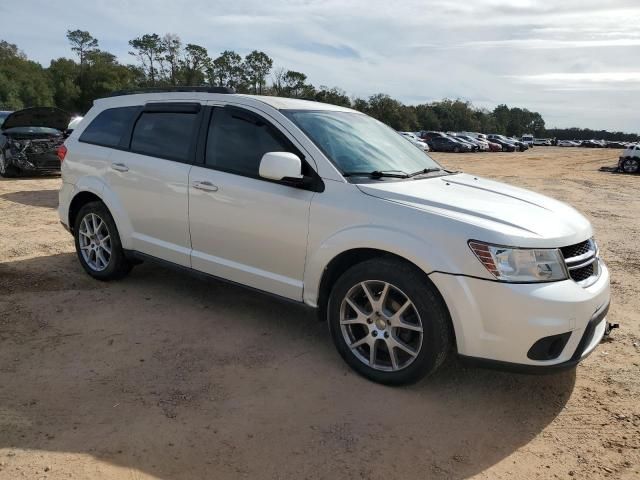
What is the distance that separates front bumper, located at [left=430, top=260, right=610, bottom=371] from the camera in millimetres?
2973

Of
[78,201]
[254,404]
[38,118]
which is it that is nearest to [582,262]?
[254,404]

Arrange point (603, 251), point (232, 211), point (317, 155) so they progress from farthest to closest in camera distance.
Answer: point (603, 251) < point (232, 211) < point (317, 155)

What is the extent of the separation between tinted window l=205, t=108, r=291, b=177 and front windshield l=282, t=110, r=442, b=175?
23 cm

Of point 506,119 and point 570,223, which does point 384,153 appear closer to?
point 570,223

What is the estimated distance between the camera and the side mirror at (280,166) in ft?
11.5

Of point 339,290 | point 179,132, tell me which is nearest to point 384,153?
point 339,290

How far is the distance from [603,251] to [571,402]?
463 cm

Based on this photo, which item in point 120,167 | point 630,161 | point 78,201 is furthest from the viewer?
point 630,161

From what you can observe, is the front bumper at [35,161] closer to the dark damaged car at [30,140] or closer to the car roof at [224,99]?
the dark damaged car at [30,140]

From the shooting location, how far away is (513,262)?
302cm

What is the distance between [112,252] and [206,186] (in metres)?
1.51

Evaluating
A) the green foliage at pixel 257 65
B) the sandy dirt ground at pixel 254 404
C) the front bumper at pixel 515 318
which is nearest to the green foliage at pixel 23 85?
the green foliage at pixel 257 65

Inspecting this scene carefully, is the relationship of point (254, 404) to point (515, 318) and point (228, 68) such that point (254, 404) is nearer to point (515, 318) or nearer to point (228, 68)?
point (515, 318)

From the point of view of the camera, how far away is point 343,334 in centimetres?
359
